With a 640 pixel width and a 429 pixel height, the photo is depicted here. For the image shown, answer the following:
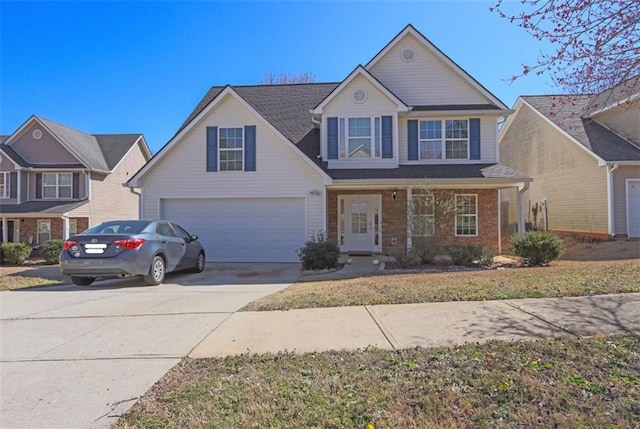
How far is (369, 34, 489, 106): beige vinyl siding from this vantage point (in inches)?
607

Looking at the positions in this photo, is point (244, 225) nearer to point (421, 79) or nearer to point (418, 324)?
point (421, 79)

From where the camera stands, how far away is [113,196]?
25.0 metres

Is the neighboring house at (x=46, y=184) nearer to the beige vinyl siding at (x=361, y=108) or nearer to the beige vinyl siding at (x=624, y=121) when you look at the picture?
the beige vinyl siding at (x=361, y=108)

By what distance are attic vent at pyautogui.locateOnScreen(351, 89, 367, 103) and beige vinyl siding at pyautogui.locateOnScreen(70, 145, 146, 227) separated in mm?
12846

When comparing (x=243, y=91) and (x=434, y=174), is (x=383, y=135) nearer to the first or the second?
(x=434, y=174)

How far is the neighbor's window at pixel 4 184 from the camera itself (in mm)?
22203

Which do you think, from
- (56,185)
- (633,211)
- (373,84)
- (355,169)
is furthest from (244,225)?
(633,211)

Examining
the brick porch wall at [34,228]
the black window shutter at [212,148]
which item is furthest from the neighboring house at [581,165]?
the brick porch wall at [34,228]

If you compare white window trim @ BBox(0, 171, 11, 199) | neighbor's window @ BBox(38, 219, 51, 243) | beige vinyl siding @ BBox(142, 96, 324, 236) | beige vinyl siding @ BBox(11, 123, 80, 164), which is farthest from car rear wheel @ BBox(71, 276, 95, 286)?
white window trim @ BBox(0, 171, 11, 199)

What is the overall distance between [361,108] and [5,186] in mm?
20467

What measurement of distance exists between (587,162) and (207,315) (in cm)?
1772

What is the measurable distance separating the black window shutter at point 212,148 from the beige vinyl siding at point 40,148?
42.9ft

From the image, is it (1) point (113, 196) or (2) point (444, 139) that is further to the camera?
(1) point (113, 196)

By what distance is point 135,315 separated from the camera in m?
6.11
